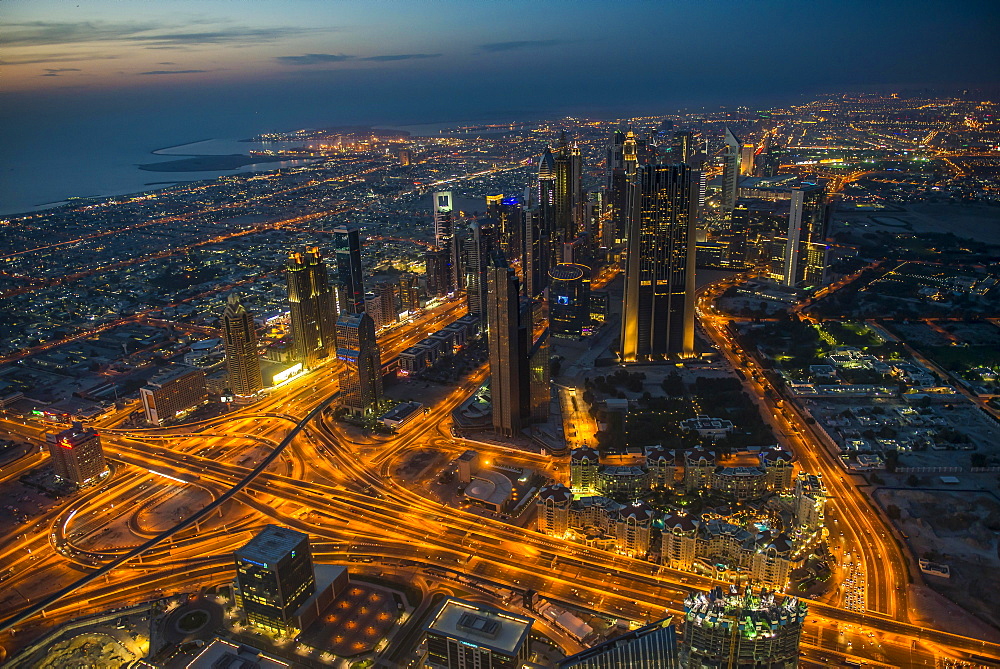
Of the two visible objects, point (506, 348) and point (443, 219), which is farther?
point (443, 219)

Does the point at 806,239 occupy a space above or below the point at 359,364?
above

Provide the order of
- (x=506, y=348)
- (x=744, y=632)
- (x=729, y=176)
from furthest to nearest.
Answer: (x=729, y=176), (x=506, y=348), (x=744, y=632)

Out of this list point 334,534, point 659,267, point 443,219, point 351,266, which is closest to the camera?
point 334,534

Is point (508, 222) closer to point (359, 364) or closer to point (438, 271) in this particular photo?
point (438, 271)

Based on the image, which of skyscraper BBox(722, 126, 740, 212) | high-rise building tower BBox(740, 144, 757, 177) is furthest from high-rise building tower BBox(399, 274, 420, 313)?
high-rise building tower BBox(740, 144, 757, 177)

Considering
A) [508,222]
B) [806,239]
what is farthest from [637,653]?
[508,222]

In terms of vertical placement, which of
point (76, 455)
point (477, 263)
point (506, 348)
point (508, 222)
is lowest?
point (76, 455)

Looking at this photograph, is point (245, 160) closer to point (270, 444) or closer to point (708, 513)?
point (270, 444)
